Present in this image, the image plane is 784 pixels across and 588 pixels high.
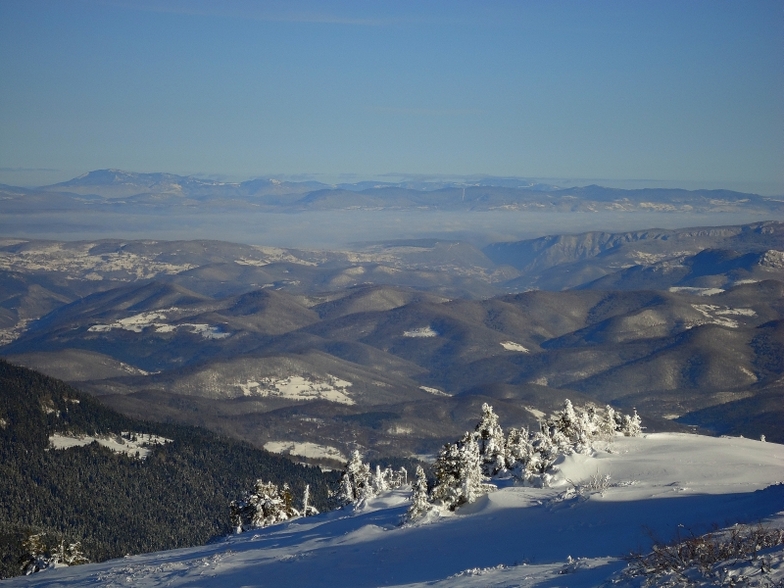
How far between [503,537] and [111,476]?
11077 cm

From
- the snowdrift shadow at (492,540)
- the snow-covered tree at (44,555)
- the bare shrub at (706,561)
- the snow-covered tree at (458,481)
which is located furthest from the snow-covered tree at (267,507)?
the bare shrub at (706,561)

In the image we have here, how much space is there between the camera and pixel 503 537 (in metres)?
32.2

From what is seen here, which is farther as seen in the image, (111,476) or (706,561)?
(111,476)

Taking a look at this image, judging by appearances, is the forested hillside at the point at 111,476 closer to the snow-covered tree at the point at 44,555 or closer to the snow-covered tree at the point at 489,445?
the snow-covered tree at the point at 44,555

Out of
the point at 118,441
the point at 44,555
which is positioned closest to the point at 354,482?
the point at 44,555

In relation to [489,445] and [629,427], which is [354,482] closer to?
[489,445]

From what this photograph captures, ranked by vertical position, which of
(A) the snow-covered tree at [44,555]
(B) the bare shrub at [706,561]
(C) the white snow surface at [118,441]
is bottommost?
(C) the white snow surface at [118,441]

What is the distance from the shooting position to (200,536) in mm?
111875

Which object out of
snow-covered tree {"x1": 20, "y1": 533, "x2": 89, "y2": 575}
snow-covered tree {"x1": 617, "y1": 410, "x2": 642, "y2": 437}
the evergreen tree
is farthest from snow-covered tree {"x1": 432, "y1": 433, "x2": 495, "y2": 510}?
the evergreen tree

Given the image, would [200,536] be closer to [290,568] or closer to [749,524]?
[290,568]

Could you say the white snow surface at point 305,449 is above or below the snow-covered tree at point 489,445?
below

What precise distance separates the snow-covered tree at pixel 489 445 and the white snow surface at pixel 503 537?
737 cm

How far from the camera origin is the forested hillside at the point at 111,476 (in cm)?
Answer: 11294

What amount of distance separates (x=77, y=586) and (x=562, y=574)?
19.5m
